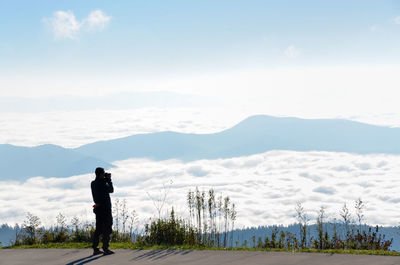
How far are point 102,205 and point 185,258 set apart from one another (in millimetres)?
2538

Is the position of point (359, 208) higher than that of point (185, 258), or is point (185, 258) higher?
point (359, 208)

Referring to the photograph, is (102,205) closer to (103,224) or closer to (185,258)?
(103,224)

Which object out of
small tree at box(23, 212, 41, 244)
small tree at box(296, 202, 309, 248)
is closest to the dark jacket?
small tree at box(23, 212, 41, 244)

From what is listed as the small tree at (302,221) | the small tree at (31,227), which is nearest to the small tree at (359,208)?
the small tree at (302,221)

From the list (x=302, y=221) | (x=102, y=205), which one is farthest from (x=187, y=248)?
(x=302, y=221)

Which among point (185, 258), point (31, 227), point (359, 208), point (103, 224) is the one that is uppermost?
point (359, 208)

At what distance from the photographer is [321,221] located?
11516 mm

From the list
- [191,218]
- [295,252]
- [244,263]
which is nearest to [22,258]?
[191,218]

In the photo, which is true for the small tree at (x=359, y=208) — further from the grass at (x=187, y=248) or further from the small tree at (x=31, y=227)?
the small tree at (x=31, y=227)

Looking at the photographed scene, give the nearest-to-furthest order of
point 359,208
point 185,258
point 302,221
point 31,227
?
point 185,258 → point 359,208 → point 302,221 → point 31,227

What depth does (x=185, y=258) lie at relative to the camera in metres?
9.57

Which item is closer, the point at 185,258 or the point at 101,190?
the point at 185,258

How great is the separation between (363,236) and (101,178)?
251 inches

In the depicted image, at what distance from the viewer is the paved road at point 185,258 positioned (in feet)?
27.6
